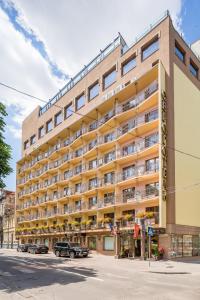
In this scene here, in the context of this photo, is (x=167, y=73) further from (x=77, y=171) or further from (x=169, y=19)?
(x=77, y=171)

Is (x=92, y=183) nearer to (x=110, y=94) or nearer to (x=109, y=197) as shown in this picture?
(x=109, y=197)

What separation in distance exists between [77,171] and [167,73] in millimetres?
21701

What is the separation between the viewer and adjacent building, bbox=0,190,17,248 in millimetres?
73588

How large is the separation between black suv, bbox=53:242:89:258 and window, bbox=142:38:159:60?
2372cm

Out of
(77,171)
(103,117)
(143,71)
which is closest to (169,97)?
(143,71)

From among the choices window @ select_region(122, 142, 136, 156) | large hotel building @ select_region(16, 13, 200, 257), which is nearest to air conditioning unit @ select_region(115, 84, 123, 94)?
large hotel building @ select_region(16, 13, 200, 257)

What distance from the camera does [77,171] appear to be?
5134 centimetres

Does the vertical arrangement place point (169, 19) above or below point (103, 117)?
above

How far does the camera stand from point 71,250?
119 ft

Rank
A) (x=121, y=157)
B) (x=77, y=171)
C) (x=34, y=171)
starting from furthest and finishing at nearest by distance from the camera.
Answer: (x=34, y=171), (x=77, y=171), (x=121, y=157)

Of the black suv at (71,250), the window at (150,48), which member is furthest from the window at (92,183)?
the window at (150,48)

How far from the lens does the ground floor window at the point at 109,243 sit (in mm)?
40925

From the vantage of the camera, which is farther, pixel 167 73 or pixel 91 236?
pixel 91 236

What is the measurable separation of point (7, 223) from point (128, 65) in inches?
2037
